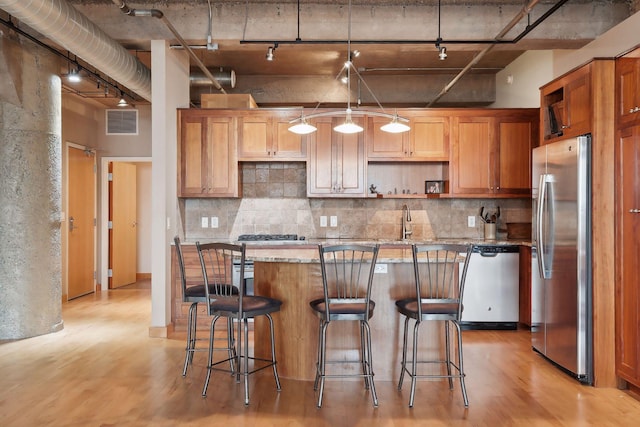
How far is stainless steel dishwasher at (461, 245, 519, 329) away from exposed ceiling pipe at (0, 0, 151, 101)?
4180mm

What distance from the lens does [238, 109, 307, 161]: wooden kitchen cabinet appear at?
6.02m

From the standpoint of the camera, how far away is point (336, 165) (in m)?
6.07

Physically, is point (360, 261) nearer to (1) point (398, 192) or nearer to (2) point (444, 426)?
(2) point (444, 426)

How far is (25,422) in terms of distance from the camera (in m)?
3.09

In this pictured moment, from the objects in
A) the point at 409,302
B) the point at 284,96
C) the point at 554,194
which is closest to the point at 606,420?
the point at 409,302

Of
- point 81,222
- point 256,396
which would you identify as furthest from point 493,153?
point 81,222

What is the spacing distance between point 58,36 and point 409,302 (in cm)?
344

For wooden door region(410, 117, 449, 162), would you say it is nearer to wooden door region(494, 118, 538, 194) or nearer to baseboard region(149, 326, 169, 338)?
wooden door region(494, 118, 538, 194)

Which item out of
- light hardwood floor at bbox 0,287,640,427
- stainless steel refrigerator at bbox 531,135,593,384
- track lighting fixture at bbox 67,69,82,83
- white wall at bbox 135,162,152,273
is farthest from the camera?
white wall at bbox 135,162,152,273

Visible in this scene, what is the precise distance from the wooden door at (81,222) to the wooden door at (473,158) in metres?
5.70

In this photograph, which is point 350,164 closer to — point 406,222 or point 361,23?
point 406,222

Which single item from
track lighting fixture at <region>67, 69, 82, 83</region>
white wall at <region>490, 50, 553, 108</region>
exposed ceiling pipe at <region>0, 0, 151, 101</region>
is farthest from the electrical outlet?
track lighting fixture at <region>67, 69, 82, 83</region>

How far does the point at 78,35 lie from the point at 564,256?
4.34m

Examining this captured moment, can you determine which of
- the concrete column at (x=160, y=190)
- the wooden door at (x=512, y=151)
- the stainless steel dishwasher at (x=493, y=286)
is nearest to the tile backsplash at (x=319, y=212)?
the wooden door at (x=512, y=151)
